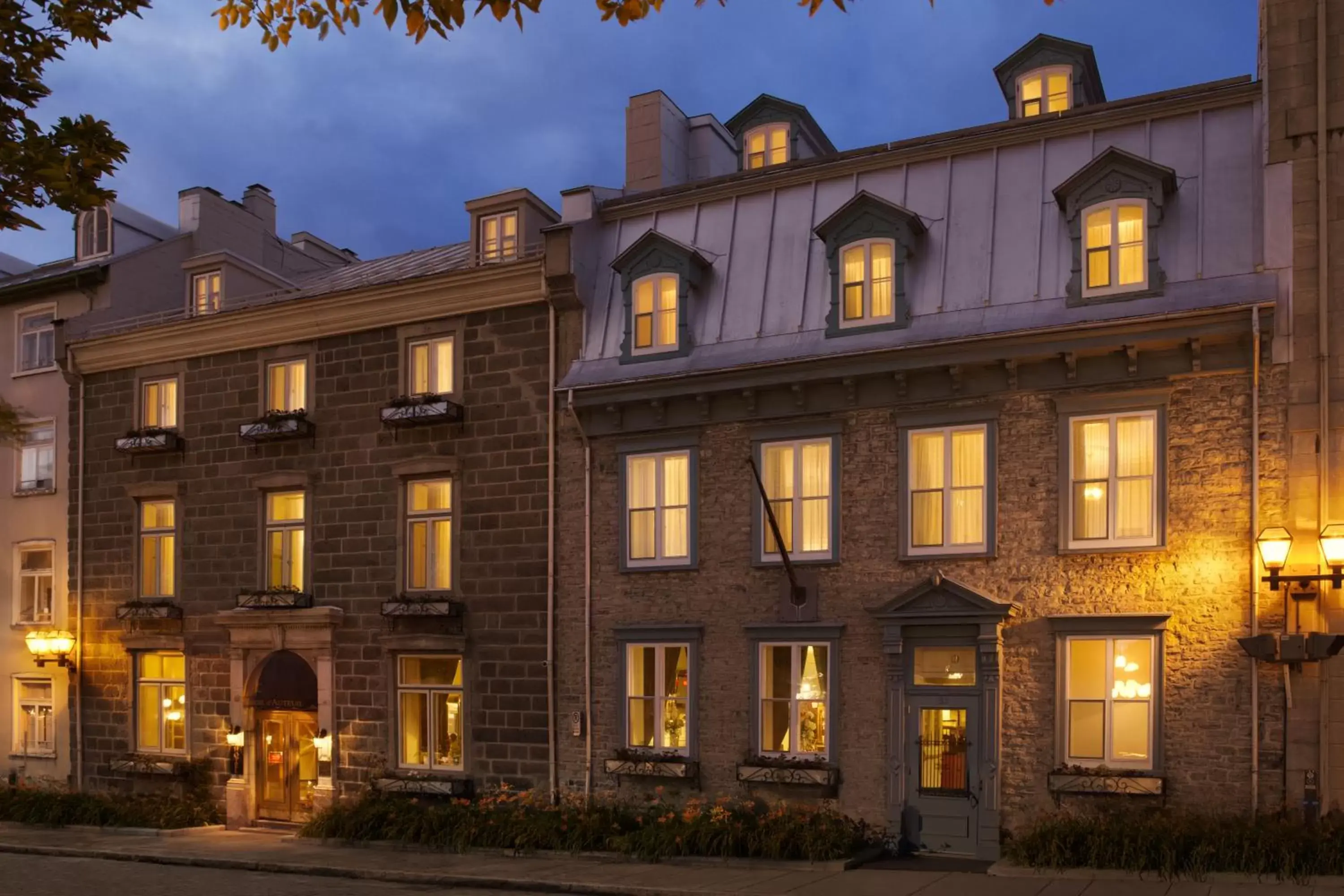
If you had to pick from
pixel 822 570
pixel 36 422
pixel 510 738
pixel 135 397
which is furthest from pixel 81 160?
pixel 36 422

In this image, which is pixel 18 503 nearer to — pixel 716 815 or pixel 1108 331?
pixel 716 815

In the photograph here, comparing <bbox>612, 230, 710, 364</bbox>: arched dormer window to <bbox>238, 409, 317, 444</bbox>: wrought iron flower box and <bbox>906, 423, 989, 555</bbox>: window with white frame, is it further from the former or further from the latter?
<bbox>238, 409, 317, 444</bbox>: wrought iron flower box

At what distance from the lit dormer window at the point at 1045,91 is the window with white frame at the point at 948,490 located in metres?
6.27

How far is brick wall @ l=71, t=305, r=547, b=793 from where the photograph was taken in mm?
21594

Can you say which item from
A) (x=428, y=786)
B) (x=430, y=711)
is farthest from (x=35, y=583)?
(x=428, y=786)

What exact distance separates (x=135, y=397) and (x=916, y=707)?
17.0 m

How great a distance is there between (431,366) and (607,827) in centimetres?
865

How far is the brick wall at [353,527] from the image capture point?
2159cm

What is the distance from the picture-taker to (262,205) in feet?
106

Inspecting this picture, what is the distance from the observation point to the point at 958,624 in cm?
1800

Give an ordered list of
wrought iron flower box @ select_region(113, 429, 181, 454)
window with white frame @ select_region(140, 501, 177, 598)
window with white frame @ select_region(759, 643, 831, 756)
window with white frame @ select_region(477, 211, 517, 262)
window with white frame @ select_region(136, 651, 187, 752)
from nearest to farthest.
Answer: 1. window with white frame @ select_region(759, 643, 831, 756)
2. window with white frame @ select_region(477, 211, 517, 262)
3. window with white frame @ select_region(136, 651, 187, 752)
4. wrought iron flower box @ select_region(113, 429, 181, 454)
5. window with white frame @ select_region(140, 501, 177, 598)

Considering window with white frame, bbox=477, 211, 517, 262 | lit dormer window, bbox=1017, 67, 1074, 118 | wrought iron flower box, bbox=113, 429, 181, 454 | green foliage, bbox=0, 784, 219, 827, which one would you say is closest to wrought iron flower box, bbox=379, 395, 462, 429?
window with white frame, bbox=477, 211, 517, 262

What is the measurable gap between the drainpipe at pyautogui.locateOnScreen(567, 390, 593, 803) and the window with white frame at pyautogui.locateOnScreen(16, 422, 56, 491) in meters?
13.2

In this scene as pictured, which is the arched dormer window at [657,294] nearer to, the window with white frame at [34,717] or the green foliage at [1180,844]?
the green foliage at [1180,844]
